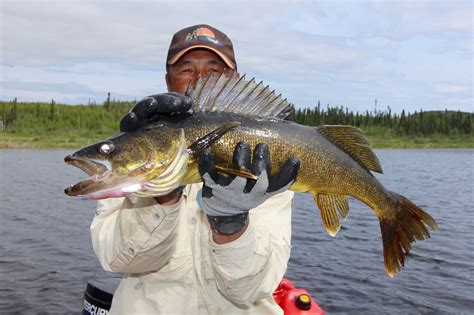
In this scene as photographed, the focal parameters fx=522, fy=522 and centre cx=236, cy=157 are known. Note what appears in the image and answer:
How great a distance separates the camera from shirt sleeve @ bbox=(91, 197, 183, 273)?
114 inches

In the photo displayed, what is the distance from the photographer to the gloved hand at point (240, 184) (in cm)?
264

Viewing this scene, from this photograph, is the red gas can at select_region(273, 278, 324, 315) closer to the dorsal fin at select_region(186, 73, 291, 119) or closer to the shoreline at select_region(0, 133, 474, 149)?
the dorsal fin at select_region(186, 73, 291, 119)

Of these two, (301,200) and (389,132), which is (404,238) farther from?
(389,132)

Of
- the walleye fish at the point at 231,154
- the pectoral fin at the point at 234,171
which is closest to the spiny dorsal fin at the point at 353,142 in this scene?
the walleye fish at the point at 231,154

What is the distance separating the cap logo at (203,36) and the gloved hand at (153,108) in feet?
4.69

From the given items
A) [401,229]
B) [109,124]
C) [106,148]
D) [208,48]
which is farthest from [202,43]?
[109,124]

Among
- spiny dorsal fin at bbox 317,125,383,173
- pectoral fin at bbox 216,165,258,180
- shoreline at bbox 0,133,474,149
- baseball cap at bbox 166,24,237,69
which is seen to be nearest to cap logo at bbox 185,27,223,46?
baseball cap at bbox 166,24,237,69

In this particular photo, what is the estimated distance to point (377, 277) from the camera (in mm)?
9125

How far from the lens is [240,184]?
8.83 feet

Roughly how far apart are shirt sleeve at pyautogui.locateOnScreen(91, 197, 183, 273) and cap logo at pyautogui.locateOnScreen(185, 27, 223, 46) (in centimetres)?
147

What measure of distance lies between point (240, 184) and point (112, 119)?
42.6m

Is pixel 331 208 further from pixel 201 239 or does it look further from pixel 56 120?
pixel 56 120

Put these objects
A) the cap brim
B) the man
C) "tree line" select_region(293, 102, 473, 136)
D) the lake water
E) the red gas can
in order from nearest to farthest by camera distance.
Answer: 1. the man
2. the cap brim
3. the red gas can
4. the lake water
5. "tree line" select_region(293, 102, 473, 136)

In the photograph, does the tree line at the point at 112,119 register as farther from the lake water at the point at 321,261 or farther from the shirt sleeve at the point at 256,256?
the shirt sleeve at the point at 256,256
